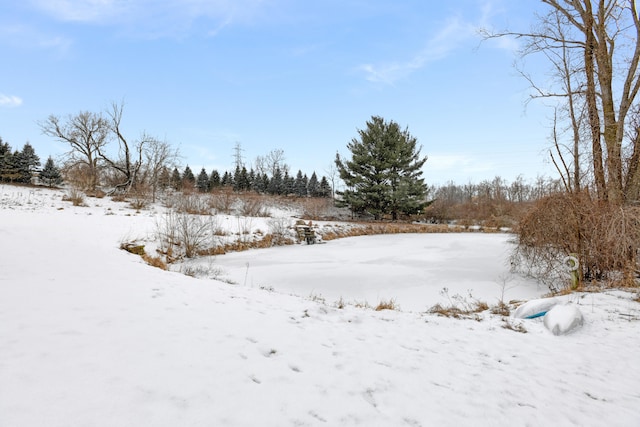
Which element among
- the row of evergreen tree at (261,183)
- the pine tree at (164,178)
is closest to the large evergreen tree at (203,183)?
the row of evergreen tree at (261,183)

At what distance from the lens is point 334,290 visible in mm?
6492

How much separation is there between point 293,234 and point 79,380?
11858 millimetres

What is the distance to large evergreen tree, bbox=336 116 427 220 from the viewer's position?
71.3 feet

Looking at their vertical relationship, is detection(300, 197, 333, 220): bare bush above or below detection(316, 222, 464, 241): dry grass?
above

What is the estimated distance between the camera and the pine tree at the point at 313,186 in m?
43.7

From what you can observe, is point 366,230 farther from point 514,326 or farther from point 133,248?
point 514,326

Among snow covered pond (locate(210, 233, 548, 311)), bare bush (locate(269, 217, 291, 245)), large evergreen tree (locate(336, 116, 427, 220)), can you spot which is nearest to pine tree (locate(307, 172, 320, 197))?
large evergreen tree (locate(336, 116, 427, 220))

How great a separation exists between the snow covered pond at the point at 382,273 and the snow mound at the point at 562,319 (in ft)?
5.79

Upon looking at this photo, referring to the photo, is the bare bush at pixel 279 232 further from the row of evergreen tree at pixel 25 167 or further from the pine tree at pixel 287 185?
the pine tree at pixel 287 185

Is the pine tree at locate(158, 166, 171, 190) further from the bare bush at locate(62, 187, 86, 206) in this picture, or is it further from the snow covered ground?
the snow covered ground

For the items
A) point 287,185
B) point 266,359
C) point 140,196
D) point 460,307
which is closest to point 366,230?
point 460,307

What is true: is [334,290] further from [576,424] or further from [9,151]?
[9,151]

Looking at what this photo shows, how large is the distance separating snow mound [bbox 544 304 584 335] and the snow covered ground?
0.34 ft

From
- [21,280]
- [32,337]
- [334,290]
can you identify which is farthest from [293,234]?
[32,337]
